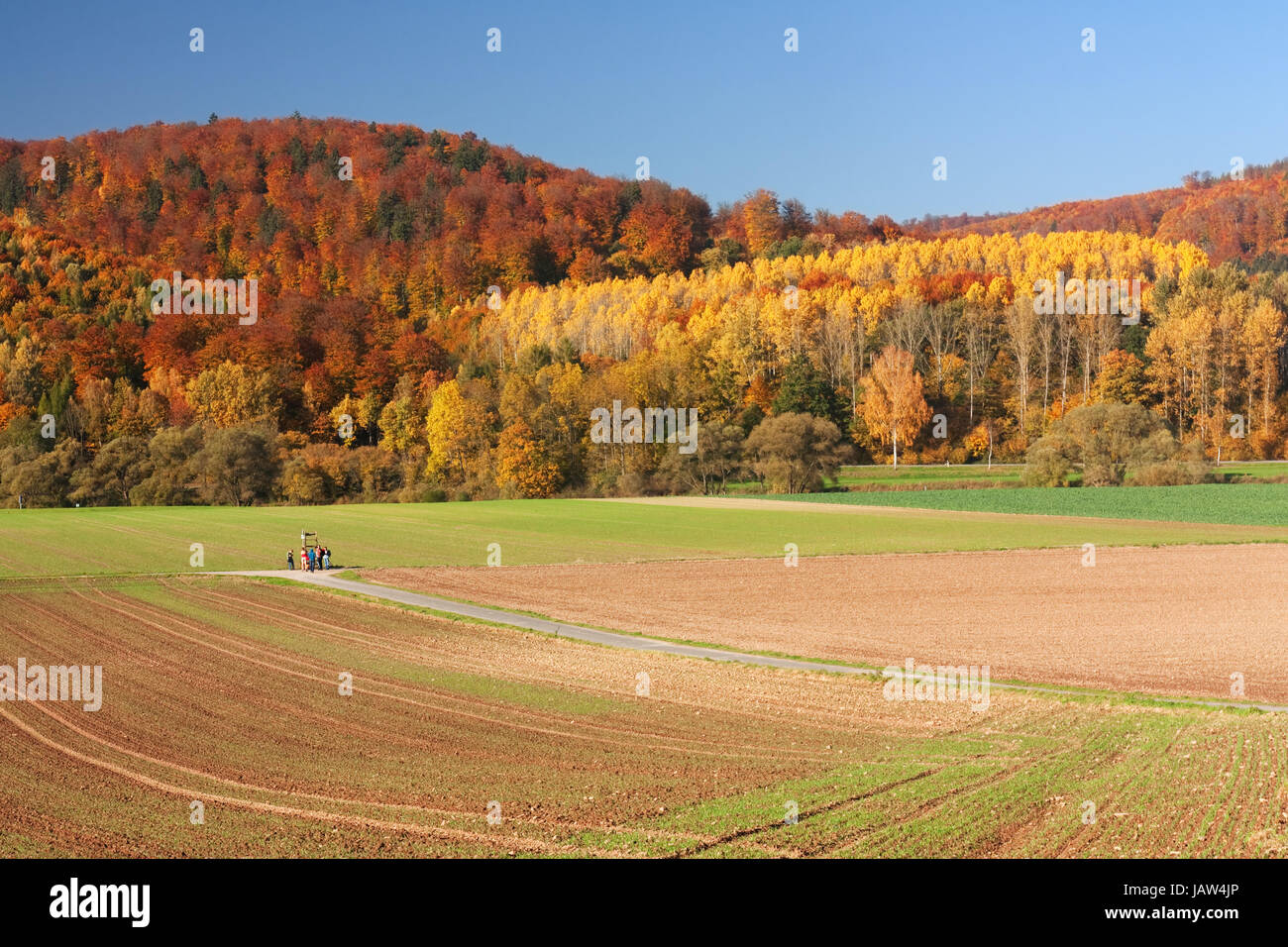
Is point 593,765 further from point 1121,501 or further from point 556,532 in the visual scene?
point 1121,501

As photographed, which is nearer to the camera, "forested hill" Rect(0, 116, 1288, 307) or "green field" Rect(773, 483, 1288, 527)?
"green field" Rect(773, 483, 1288, 527)

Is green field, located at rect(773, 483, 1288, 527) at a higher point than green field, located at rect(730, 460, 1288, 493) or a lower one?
lower

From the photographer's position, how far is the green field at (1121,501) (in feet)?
212

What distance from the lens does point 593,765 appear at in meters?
15.6

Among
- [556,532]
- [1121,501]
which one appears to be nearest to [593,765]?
[556,532]

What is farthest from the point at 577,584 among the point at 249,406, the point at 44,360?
the point at 44,360

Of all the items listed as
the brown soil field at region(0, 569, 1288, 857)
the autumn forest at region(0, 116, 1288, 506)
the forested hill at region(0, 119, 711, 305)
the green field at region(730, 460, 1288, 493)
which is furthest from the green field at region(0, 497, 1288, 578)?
the forested hill at region(0, 119, 711, 305)

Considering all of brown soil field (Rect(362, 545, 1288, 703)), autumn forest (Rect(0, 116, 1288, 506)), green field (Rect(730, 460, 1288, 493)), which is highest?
autumn forest (Rect(0, 116, 1288, 506))

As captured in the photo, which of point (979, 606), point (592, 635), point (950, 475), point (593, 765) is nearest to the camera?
point (593, 765)

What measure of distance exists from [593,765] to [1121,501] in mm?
64441

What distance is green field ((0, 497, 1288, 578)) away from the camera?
49.0 meters

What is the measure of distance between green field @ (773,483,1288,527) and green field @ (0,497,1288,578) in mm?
209

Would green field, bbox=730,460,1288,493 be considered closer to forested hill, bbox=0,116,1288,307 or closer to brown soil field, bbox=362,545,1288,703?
brown soil field, bbox=362,545,1288,703
